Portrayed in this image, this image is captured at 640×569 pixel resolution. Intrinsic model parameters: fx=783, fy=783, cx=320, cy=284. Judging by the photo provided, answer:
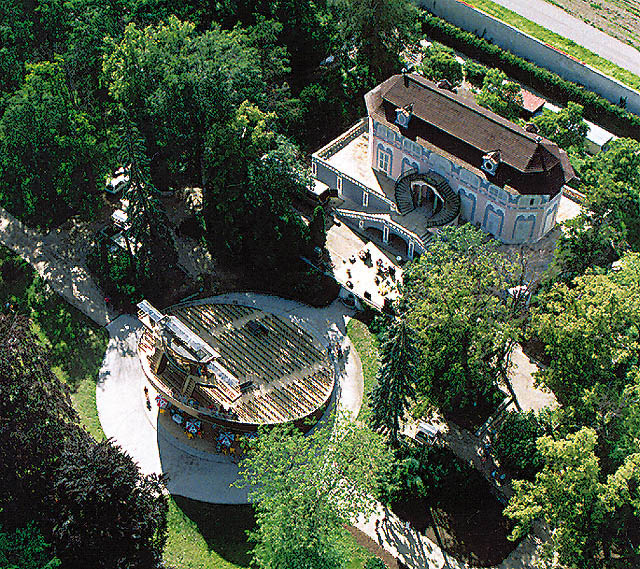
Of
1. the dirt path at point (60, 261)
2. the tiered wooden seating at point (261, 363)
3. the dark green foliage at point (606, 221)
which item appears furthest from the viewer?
the dirt path at point (60, 261)

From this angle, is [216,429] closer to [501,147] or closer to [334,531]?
[334,531]

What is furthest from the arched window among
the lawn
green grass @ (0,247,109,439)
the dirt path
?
green grass @ (0,247,109,439)

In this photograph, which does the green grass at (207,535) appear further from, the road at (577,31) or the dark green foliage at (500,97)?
the road at (577,31)

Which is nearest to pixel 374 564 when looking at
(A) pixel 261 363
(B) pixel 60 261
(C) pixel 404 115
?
(A) pixel 261 363

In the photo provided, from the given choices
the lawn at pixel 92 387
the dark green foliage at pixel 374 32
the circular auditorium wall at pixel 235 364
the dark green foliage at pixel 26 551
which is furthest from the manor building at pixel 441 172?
the dark green foliage at pixel 26 551

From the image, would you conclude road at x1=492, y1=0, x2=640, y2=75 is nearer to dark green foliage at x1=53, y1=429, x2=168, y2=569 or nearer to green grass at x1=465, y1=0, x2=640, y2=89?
green grass at x1=465, y1=0, x2=640, y2=89

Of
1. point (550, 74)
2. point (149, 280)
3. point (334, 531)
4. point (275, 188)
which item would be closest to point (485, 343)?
point (334, 531)
